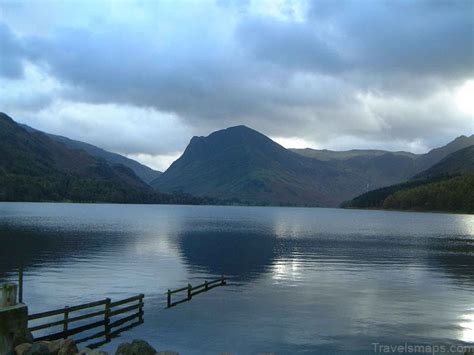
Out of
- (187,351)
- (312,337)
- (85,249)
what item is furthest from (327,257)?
(187,351)

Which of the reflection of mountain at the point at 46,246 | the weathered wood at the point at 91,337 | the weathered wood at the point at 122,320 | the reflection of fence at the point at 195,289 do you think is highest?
the reflection of mountain at the point at 46,246

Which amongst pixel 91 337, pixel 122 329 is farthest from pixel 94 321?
pixel 91 337

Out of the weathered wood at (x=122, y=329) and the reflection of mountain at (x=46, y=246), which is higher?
the reflection of mountain at (x=46, y=246)

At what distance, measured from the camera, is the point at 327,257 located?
99.1 metres

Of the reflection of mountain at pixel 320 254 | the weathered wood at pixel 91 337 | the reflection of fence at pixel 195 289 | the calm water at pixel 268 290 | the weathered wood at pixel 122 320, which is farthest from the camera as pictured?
the reflection of mountain at pixel 320 254

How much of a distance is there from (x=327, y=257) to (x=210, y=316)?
57122mm

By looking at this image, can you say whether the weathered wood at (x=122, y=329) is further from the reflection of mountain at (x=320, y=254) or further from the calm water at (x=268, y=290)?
the reflection of mountain at (x=320, y=254)

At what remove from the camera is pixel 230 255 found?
101 m

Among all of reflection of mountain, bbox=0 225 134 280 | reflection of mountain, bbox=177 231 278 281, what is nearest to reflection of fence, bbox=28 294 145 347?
reflection of mountain, bbox=0 225 134 280

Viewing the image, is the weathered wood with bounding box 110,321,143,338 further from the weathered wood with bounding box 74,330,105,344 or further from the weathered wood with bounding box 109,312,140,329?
the weathered wood with bounding box 109,312,140,329

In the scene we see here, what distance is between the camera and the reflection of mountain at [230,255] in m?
79.4

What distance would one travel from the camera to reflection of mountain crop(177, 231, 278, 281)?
261 feet

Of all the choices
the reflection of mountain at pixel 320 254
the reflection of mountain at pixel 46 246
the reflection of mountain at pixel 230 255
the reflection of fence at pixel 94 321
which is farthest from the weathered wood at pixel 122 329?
the reflection of mountain at pixel 320 254

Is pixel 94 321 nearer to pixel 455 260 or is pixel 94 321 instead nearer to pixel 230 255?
pixel 230 255
